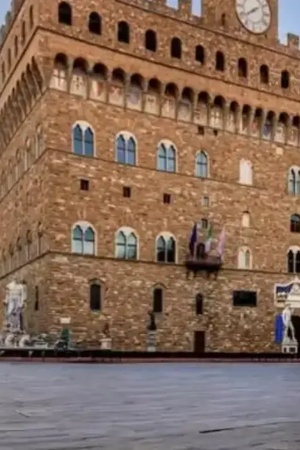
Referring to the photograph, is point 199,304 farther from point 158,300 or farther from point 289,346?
point 289,346

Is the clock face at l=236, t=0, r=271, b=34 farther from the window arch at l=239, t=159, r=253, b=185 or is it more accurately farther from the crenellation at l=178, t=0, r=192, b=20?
the window arch at l=239, t=159, r=253, b=185

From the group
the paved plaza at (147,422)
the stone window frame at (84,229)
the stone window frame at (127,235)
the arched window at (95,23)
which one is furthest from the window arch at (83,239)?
the paved plaza at (147,422)

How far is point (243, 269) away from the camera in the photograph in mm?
35469

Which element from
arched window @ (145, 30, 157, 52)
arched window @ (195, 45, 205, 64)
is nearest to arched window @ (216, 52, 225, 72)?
arched window @ (195, 45, 205, 64)

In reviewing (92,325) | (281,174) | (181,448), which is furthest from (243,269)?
(181,448)

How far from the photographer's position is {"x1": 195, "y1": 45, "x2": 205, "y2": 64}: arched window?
117ft

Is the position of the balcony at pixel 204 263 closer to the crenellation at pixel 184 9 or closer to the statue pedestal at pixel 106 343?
the statue pedestal at pixel 106 343

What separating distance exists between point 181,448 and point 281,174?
35.6m

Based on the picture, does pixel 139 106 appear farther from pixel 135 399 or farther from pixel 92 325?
pixel 135 399

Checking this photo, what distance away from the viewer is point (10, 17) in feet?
124

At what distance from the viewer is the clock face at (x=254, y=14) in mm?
37719

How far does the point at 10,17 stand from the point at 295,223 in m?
19.3

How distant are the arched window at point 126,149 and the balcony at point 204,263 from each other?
5470 millimetres

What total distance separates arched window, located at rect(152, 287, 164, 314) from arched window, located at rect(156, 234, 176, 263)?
1.48m
